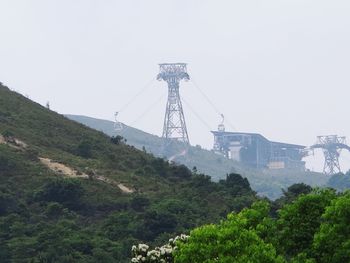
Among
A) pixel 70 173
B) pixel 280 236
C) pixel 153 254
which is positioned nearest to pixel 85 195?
pixel 70 173

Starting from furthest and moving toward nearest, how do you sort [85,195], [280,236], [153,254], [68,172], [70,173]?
[68,172] < [70,173] < [85,195] < [280,236] < [153,254]

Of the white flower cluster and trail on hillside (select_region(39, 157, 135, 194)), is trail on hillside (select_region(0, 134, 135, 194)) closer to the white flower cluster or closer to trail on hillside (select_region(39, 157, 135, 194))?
trail on hillside (select_region(39, 157, 135, 194))

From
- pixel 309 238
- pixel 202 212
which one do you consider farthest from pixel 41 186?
pixel 309 238

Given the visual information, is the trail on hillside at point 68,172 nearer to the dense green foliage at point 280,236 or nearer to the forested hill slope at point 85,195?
the forested hill slope at point 85,195

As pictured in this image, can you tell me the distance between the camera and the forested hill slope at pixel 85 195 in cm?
7538

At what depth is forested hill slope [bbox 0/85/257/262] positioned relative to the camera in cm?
7538

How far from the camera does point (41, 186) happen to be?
3654 inches

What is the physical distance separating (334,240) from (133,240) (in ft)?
135

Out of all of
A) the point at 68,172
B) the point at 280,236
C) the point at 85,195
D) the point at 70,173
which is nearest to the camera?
the point at 280,236

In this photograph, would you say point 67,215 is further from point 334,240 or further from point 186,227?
point 334,240

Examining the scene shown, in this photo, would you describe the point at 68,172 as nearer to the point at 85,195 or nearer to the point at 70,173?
the point at 70,173

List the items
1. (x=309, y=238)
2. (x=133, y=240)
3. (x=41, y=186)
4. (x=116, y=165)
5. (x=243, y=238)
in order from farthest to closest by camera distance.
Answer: (x=116, y=165) → (x=41, y=186) → (x=133, y=240) → (x=309, y=238) → (x=243, y=238)

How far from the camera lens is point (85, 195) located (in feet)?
305

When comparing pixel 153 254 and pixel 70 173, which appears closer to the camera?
pixel 153 254
